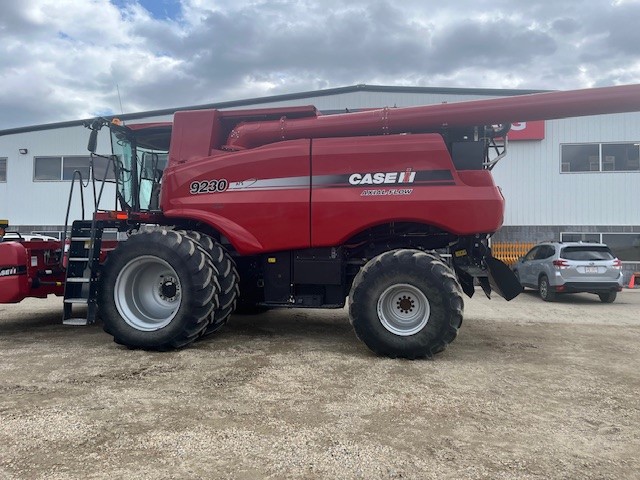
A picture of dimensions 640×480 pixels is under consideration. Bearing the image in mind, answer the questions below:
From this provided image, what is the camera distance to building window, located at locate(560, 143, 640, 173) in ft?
53.5

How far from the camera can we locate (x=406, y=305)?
570 centimetres

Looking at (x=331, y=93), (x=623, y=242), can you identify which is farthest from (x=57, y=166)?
(x=623, y=242)

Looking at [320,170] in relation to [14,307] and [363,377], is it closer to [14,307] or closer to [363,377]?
[363,377]

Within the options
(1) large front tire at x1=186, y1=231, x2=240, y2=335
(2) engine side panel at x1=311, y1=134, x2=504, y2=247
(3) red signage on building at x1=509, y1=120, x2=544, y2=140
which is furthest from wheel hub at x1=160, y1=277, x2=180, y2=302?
(3) red signage on building at x1=509, y1=120, x2=544, y2=140

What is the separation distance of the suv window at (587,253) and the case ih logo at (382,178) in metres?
7.94

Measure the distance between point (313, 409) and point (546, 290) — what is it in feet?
32.6

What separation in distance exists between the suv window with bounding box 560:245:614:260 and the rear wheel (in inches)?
30.6

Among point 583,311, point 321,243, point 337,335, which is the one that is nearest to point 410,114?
point 321,243

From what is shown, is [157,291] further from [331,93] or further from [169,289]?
[331,93]

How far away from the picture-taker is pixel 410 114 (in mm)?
6004

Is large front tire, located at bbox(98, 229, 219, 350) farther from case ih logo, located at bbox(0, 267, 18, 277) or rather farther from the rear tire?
the rear tire

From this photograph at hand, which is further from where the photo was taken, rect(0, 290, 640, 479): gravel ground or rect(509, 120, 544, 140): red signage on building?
rect(509, 120, 544, 140): red signage on building

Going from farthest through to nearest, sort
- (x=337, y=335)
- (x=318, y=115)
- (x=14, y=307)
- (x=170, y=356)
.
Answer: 1. (x=14, y=307)
2. (x=337, y=335)
3. (x=318, y=115)
4. (x=170, y=356)

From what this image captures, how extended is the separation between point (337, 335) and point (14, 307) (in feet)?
22.4
